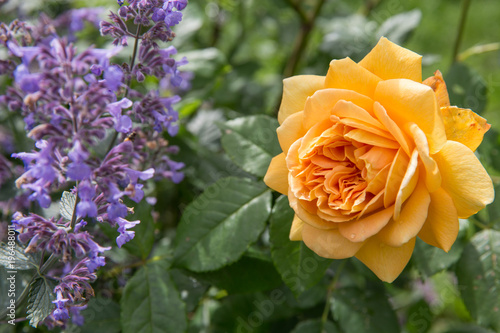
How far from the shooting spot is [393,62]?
1.06 metres

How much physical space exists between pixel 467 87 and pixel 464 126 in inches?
27.6

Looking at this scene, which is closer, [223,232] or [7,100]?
[7,100]

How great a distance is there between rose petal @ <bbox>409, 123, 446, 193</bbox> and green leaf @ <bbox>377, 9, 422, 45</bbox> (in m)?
1.09

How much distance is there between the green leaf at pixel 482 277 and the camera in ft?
4.23

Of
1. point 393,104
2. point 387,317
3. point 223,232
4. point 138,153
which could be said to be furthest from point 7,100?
point 387,317

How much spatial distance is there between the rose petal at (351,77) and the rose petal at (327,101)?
5cm

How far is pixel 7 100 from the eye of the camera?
117cm

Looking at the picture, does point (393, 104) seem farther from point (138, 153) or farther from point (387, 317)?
point (387, 317)

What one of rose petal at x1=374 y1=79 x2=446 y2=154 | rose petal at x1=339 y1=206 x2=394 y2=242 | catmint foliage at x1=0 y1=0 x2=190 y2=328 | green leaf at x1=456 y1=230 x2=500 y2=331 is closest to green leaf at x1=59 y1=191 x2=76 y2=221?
catmint foliage at x1=0 y1=0 x2=190 y2=328

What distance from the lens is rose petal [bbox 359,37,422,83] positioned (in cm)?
104

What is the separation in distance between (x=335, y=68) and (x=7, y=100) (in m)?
0.83

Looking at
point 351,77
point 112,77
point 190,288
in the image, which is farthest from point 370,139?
point 190,288

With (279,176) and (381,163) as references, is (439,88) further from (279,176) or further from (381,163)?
(279,176)

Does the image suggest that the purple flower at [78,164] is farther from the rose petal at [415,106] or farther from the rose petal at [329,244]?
the rose petal at [415,106]
